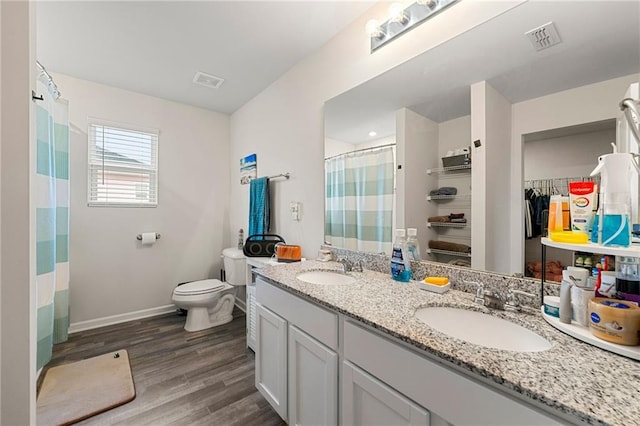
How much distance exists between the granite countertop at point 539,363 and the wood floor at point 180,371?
1.07 metres

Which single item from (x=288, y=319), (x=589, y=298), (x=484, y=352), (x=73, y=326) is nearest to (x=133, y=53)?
(x=288, y=319)

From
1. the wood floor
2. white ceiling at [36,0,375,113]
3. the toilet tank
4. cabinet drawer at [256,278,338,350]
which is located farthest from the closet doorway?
the toilet tank

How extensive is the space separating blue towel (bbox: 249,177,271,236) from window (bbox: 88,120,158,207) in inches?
44.9

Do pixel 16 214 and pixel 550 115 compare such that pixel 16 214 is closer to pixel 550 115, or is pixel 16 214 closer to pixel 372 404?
pixel 372 404

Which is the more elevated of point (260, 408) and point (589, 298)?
point (589, 298)

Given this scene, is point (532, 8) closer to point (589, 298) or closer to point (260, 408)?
point (589, 298)

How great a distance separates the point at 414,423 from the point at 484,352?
0.30m

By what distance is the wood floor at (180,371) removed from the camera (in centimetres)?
145

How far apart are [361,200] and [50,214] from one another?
206cm

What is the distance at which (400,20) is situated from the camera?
54.6 inches

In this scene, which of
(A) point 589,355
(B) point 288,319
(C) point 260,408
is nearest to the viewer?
(A) point 589,355

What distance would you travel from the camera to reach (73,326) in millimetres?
2422

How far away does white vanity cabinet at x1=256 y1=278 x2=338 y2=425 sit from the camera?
103 centimetres

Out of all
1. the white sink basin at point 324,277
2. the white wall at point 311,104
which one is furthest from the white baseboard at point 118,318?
the white sink basin at point 324,277
